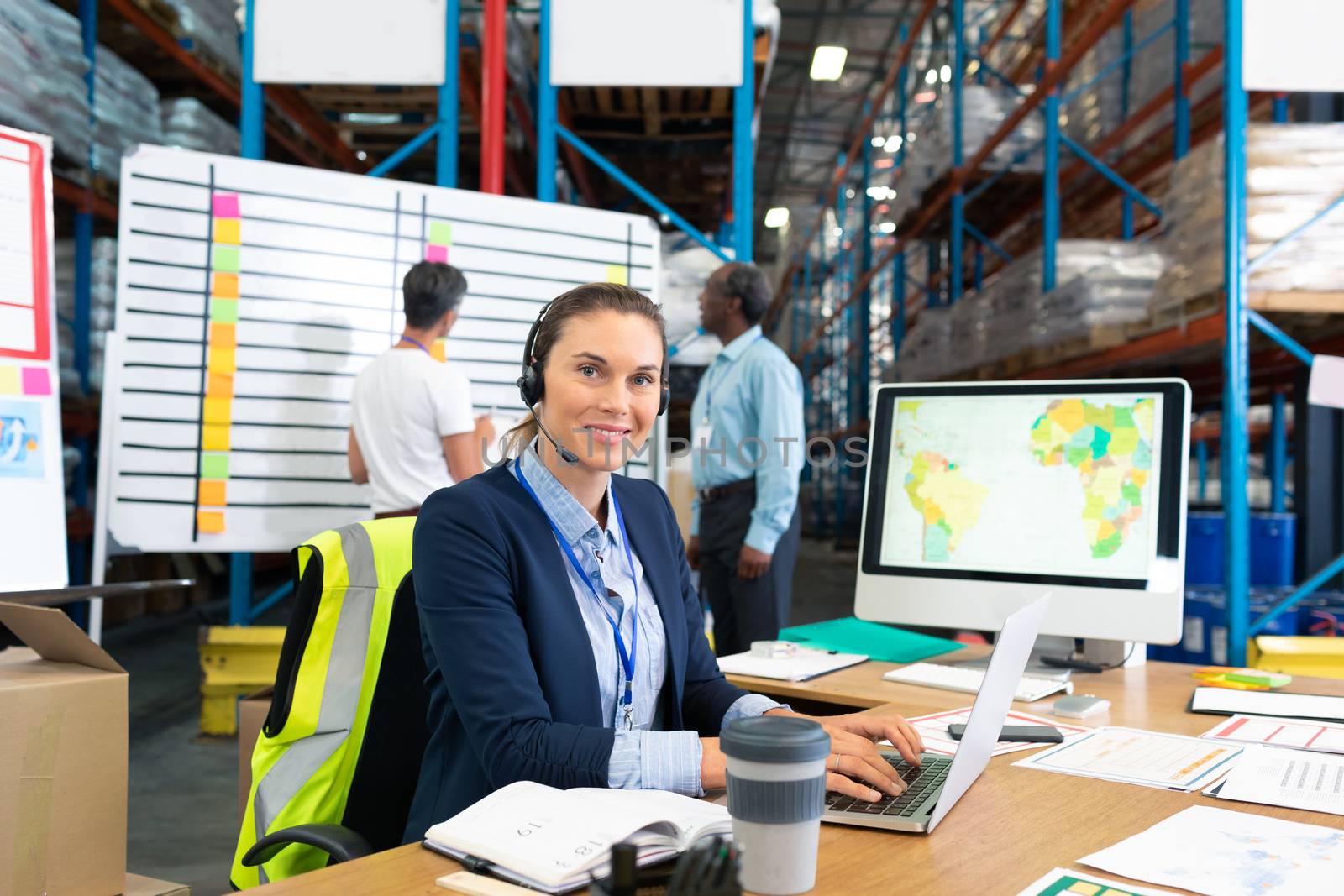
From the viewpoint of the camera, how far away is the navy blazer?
4.17ft

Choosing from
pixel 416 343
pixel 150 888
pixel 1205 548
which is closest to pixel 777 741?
pixel 150 888

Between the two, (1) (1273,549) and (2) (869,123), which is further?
(2) (869,123)

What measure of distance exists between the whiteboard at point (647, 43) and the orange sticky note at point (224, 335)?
169 cm

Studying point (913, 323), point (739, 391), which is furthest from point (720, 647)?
point (913, 323)

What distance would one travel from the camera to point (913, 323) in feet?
45.0

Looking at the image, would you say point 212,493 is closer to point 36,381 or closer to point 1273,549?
point 36,381

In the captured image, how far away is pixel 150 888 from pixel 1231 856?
1.90 meters

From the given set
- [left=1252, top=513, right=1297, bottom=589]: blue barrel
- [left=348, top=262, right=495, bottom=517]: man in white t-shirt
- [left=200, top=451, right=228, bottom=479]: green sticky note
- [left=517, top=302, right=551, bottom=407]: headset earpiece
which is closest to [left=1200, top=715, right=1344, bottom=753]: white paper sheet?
[left=517, top=302, right=551, bottom=407]: headset earpiece

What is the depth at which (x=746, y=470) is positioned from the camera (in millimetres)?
3574

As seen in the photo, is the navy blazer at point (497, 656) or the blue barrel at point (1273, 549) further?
the blue barrel at point (1273, 549)

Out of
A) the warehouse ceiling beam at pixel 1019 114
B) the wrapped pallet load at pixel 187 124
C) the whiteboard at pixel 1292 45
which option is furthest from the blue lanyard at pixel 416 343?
the warehouse ceiling beam at pixel 1019 114

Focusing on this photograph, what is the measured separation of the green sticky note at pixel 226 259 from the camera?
12.4 feet

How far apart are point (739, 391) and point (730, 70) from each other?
1565 mm

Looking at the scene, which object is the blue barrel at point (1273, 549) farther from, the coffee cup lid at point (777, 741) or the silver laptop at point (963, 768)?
the coffee cup lid at point (777, 741)
